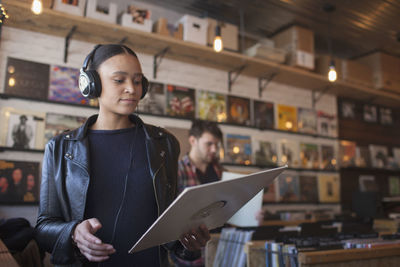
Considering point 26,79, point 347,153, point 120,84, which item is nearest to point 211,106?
point 26,79

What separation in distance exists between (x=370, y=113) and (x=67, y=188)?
5.38m

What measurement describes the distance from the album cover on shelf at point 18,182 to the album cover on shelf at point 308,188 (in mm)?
→ 3149

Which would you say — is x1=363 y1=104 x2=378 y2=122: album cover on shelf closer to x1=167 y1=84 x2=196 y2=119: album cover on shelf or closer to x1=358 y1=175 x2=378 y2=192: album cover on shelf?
x1=358 y1=175 x2=378 y2=192: album cover on shelf

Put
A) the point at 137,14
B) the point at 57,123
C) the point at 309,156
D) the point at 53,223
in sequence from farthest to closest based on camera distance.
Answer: the point at 309,156 → the point at 137,14 → the point at 57,123 → the point at 53,223

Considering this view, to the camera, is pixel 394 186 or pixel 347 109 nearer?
pixel 347 109

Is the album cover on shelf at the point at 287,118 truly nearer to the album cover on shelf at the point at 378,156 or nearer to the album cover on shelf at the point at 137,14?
the album cover on shelf at the point at 378,156

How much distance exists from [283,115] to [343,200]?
61.5 inches

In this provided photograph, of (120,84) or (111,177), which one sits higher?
(120,84)

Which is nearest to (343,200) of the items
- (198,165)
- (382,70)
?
(382,70)

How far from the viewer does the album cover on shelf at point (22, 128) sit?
9.58ft

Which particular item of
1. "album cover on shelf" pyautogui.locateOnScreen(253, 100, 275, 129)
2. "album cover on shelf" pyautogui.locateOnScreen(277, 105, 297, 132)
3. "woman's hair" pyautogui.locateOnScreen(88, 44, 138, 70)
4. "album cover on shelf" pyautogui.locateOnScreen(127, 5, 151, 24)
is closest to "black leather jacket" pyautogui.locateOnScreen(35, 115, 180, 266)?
"woman's hair" pyautogui.locateOnScreen(88, 44, 138, 70)

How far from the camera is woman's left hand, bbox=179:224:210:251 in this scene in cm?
119

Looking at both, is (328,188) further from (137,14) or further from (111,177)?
(111,177)

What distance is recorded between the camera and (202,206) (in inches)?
39.3
